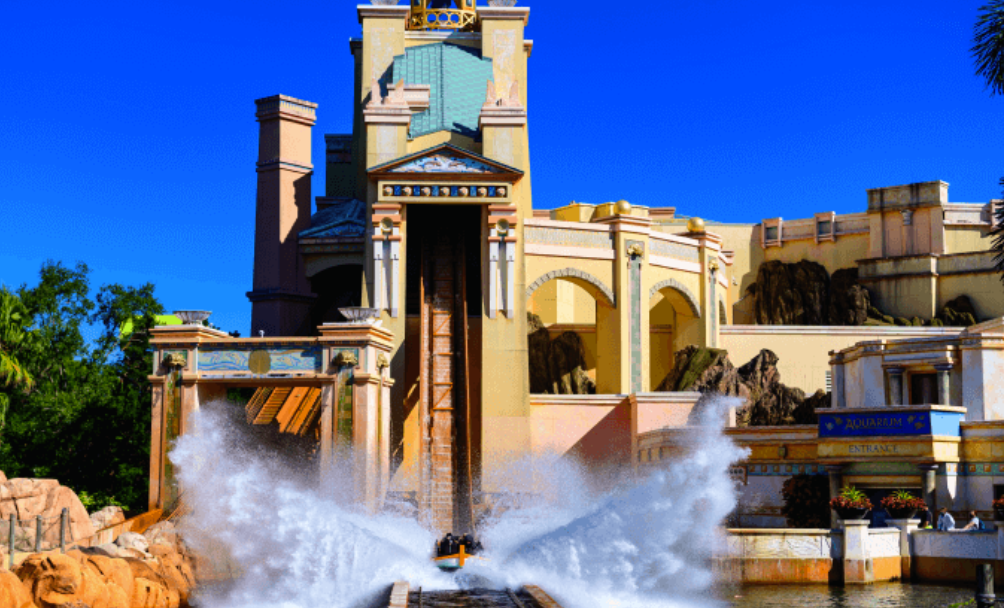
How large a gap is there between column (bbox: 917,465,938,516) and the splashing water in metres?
6.94

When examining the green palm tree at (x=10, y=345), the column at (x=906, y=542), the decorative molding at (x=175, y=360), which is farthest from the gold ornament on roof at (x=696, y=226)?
the green palm tree at (x=10, y=345)

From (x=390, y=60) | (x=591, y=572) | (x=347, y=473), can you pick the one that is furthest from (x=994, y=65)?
(x=390, y=60)

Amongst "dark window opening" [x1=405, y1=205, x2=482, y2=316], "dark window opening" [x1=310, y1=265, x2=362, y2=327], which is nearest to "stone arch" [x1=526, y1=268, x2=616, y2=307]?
"dark window opening" [x1=405, y1=205, x2=482, y2=316]

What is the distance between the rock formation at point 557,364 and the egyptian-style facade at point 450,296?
729mm

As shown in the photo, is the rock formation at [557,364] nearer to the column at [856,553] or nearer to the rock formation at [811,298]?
the rock formation at [811,298]

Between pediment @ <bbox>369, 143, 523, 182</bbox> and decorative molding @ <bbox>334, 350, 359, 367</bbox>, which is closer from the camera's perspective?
decorative molding @ <bbox>334, 350, 359, 367</bbox>

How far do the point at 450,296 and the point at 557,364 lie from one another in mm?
10822

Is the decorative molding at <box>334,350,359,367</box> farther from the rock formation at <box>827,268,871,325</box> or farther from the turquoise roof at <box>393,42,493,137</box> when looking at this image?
the rock formation at <box>827,268,871,325</box>

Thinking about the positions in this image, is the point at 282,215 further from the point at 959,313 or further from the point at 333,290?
the point at 959,313

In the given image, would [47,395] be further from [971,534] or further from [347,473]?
[971,534]

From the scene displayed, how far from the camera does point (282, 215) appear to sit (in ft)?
155

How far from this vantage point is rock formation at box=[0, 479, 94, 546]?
30266mm

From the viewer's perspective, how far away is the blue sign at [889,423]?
33125 millimetres

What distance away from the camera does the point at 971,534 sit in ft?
96.1
